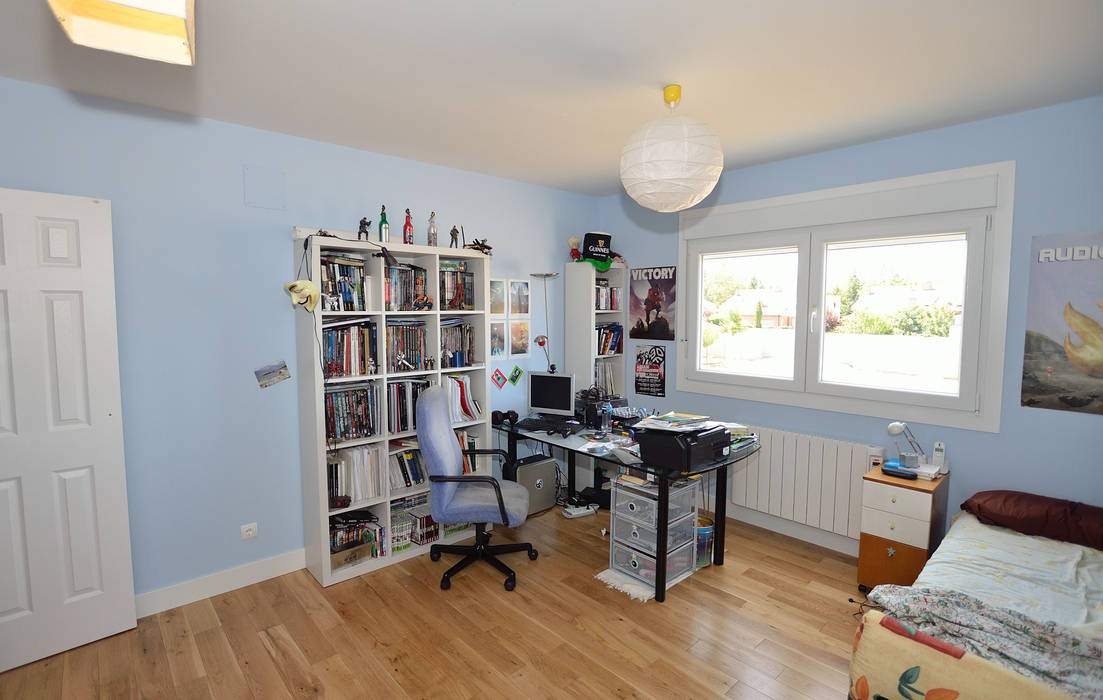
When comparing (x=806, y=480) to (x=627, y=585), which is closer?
(x=627, y=585)

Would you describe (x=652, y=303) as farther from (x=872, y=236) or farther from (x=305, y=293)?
(x=305, y=293)

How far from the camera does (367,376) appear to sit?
3.20m

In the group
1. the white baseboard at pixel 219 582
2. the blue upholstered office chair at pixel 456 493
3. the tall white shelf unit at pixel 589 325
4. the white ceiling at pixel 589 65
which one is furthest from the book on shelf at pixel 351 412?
the tall white shelf unit at pixel 589 325

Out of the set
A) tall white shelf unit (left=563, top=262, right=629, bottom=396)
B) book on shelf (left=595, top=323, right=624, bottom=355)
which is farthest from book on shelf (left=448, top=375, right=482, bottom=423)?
book on shelf (left=595, top=323, right=624, bottom=355)

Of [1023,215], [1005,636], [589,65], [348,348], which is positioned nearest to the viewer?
[1005,636]

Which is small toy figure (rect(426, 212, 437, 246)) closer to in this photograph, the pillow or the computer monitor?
the computer monitor

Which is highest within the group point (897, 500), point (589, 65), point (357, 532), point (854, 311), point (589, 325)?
point (589, 65)

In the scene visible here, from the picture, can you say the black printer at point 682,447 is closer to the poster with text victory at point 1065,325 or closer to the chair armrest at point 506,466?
the chair armrest at point 506,466

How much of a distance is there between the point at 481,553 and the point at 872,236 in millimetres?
3268

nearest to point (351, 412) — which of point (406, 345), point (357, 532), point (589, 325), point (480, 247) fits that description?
point (406, 345)

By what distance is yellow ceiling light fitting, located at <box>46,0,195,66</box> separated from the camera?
3.44 feet

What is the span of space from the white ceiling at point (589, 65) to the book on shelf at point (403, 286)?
33.0 inches

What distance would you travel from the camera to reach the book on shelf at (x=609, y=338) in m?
4.66

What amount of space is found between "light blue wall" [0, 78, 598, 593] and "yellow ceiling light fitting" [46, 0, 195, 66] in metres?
1.80
